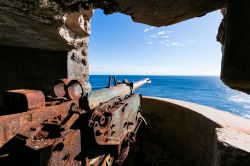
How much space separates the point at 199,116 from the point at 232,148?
1.77 metres

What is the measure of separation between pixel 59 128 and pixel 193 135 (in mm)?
2789

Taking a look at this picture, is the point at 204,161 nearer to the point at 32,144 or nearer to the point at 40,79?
the point at 32,144

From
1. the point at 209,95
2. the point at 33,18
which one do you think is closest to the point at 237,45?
the point at 33,18

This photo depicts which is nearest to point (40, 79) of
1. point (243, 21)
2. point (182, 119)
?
point (182, 119)

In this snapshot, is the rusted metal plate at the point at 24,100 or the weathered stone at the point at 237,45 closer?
the weathered stone at the point at 237,45

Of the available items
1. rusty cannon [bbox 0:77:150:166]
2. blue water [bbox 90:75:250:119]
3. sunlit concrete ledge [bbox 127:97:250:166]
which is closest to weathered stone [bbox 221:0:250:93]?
sunlit concrete ledge [bbox 127:97:250:166]

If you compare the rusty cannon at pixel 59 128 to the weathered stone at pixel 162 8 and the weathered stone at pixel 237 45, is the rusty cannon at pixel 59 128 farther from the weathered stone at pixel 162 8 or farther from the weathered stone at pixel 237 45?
the weathered stone at pixel 237 45

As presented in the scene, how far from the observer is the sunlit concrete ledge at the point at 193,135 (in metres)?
1.69

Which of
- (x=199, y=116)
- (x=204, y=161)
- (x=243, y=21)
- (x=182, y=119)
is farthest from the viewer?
(x=182, y=119)

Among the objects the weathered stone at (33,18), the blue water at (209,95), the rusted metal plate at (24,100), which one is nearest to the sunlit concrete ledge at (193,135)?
the rusted metal plate at (24,100)

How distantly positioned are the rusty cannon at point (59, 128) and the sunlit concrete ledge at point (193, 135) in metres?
Result: 1.11

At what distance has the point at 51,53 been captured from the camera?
387 cm

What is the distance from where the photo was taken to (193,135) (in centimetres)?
352

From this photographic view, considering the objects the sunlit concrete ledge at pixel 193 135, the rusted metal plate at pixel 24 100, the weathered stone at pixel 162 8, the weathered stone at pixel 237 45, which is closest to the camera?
the weathered stone at pixel 237 45
